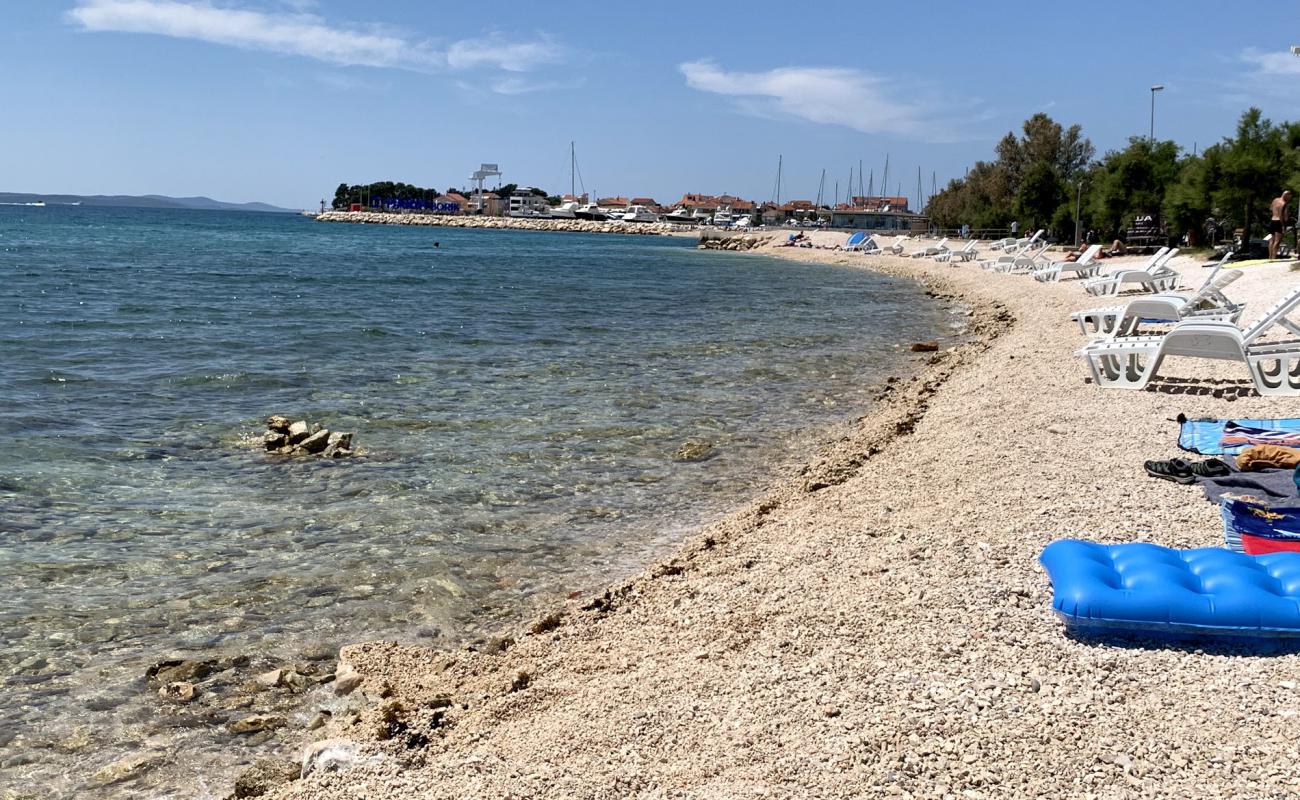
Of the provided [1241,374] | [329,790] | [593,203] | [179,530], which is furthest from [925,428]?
[593,203]

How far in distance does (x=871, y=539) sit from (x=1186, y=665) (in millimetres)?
1999

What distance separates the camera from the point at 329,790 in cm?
362

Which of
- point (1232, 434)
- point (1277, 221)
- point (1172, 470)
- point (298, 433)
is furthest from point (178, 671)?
point (1277, 221)

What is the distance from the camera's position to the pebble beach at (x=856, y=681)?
3201 millimetres

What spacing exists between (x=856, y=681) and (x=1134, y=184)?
43301 millimetres

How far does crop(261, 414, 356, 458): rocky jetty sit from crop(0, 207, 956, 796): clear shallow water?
25cm

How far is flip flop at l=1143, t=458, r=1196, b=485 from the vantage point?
6.17 meters

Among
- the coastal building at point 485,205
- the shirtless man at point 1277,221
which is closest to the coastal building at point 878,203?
the coastal building at point 485,205

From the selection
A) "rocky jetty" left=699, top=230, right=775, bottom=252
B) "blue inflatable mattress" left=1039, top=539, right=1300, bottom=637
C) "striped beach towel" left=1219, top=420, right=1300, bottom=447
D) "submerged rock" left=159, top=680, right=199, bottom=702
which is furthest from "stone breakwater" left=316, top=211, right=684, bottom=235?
"blue inflatable mattress" left=1039, top=539, right=1300, bottom=637

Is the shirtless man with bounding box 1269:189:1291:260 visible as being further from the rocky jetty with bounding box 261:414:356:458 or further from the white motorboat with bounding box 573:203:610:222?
the white motorboat with bounding box 573:203:610:222

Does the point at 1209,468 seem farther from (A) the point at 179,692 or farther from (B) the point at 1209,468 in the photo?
(A) the point at 179,692

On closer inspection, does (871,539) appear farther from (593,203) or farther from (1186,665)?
(593,203)

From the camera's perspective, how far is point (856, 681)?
375cm

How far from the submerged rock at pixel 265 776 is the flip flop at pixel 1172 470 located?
17.2ft
